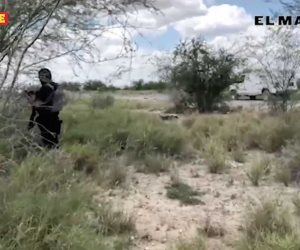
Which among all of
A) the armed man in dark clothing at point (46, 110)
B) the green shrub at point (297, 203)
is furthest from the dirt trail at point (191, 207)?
the armed man in dark clothing at point (46, 110)

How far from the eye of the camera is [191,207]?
851 centimetres

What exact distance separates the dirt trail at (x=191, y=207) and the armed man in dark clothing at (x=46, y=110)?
1322 mm

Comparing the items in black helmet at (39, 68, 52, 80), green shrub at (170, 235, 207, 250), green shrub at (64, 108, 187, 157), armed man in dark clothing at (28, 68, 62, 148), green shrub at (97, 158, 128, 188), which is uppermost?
black helmet at (39, 68, 52, 80)

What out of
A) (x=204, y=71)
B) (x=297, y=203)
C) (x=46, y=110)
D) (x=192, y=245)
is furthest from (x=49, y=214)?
(x=204, y=71)

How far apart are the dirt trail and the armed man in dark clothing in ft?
4.34

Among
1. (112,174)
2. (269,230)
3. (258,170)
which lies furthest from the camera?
(258,170)

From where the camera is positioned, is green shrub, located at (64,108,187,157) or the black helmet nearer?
the black helmet

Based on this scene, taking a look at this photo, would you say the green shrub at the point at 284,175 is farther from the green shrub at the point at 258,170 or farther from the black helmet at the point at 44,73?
the black helmet at the point at 44,73

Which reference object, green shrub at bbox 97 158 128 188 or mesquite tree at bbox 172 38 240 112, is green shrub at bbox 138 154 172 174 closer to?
green shrub at bbox 97 158 128 188

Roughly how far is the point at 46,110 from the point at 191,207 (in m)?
3.02

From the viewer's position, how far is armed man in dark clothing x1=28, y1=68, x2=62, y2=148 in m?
7.00

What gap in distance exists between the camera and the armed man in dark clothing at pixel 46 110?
7.00 metres

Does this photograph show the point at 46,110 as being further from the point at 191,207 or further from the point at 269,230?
the point at 269,230

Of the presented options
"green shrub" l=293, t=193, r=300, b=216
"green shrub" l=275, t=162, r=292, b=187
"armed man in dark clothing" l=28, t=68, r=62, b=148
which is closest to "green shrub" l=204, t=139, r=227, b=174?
"green shrub" l=275, t=162, r=292, b=187
